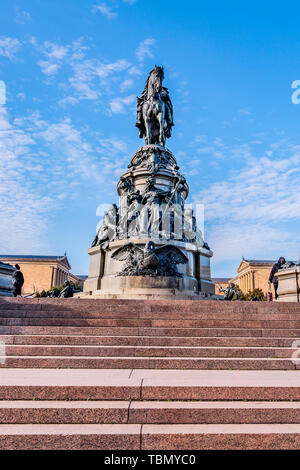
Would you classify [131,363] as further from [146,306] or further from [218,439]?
[146,306]

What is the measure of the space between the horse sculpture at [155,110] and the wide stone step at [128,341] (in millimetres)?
17071

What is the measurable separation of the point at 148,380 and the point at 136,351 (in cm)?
193

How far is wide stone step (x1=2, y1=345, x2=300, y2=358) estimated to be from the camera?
7.17 m

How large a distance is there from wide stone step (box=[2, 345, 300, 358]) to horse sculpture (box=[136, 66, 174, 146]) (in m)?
17.6

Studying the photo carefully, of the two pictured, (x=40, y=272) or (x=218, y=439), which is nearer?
(x=218, y=439)

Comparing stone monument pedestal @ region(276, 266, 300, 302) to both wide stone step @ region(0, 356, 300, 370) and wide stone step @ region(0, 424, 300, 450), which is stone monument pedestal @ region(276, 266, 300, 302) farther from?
wide stone step @ region(0, 424, 300, 450)

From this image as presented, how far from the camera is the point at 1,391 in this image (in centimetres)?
486

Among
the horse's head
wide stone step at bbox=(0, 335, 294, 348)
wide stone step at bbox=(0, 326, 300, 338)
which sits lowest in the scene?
wide stone step at bbox=(0, 335, 294, 348)

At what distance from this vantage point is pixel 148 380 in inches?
209

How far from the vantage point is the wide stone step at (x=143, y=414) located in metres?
4.30

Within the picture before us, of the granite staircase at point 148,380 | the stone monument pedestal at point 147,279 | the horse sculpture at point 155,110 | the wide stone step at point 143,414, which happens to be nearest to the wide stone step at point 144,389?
the granite staircase at point 148,380

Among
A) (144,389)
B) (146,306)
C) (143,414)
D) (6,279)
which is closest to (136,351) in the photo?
(144,389)

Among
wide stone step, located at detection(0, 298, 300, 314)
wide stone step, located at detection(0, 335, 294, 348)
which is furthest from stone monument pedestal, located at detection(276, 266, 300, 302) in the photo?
wide stone step, located at detection(0, 335, 294, 348)
